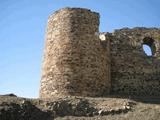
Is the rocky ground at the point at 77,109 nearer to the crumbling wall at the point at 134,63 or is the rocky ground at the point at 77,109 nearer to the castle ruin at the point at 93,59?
the castle ruin at the point at 93,59

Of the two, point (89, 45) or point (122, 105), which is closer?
point (122, 105)

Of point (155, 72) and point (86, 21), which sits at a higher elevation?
point (86, 21)

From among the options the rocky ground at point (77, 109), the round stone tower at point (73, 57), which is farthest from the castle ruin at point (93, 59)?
the rocky ground at point (77, 109)

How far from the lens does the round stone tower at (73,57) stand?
1661cm

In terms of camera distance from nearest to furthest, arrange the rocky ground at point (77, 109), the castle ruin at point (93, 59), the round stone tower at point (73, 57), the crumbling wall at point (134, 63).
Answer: the rocky ground at point (77, 109)
the round stone tower at point (73, 57)
the castle ruin at point (93, 59)
the crumbling wall at point (134, 63)

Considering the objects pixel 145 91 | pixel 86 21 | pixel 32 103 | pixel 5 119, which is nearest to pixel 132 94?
pixel 145 91

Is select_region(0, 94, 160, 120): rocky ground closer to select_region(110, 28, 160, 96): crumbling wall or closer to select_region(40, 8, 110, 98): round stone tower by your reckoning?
select_region(40, 8, 110, 98): round stone tower

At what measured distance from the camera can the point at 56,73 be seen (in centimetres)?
1694

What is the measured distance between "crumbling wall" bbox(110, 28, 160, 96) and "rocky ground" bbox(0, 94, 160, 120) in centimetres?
330

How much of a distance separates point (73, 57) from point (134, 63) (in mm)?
3836

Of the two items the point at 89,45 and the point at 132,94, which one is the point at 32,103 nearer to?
the point at 89,45

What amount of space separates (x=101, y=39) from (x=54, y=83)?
356 centimetres

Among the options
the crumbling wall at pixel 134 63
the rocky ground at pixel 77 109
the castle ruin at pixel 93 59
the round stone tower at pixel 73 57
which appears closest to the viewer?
the rocky ground at pixel 77 109

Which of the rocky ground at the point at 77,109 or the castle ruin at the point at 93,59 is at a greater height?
the castle ruin at the point at 93,59
